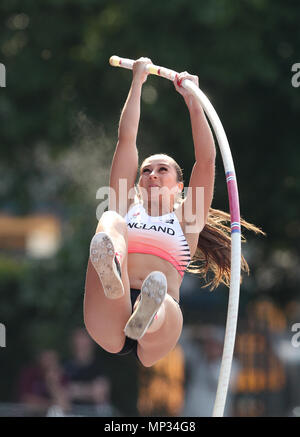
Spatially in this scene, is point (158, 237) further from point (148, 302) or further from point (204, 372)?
point (204, 372)

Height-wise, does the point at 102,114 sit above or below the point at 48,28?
below

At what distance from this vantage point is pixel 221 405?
5.85 meters

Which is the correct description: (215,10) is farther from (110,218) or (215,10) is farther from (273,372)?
(110,218)

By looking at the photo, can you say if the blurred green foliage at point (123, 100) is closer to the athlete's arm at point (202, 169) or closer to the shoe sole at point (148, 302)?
the athlete's arm at point (202, 169)

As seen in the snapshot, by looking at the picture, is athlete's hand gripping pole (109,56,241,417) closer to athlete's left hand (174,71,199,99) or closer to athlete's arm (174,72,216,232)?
athlete's left hand (174,71,199,99)

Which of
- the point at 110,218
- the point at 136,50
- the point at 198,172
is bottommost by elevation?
the point at 110,218

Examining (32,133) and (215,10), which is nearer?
(215,10)

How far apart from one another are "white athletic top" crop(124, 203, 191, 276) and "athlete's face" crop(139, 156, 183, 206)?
0.14m

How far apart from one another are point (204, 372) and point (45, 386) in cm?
271

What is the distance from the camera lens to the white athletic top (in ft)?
20.4

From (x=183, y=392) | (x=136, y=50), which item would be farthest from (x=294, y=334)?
(x=136, y=50)

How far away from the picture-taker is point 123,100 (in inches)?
500

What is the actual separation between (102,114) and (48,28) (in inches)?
56.4

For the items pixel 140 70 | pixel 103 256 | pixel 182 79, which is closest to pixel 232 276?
pixel 103 256
